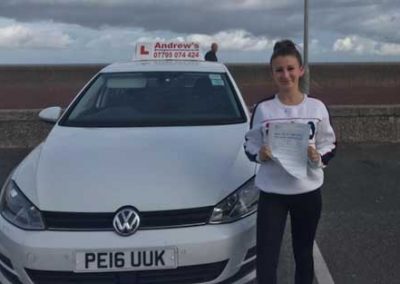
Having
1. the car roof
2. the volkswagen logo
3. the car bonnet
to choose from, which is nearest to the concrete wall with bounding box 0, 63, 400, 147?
the car roof

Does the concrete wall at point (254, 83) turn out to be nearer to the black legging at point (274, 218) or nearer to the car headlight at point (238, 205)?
the car headlight at point (238, 205)

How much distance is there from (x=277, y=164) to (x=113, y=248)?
989mm

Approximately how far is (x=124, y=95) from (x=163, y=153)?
4.26ft

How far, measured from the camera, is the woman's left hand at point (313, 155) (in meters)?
3.37

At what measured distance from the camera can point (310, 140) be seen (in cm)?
342

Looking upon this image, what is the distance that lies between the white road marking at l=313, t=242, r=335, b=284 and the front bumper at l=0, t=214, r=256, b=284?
111cm

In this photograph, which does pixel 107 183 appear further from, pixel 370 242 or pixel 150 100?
pixel 370 242

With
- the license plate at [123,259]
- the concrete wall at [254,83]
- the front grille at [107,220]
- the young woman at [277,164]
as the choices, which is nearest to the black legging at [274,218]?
the young woman at [277,164]

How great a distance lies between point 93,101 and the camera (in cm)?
519

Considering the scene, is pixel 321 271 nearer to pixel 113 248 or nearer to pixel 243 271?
pixel 243 271

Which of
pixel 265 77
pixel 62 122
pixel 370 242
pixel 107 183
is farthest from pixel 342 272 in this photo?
pixel 265 77

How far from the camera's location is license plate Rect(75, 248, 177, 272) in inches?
130

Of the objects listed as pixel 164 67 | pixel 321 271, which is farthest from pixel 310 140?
pixel 164 67

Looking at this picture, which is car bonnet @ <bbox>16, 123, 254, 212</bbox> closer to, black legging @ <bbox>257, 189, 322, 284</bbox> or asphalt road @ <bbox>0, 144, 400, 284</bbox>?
black legging @ <bbox>257, 189, 322, 284</bbox>
